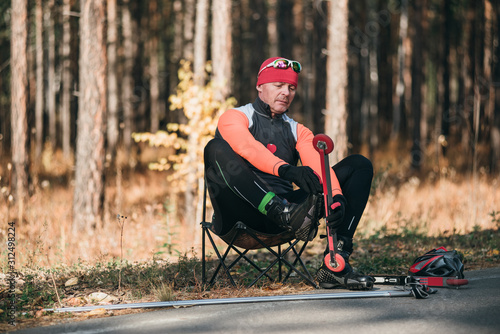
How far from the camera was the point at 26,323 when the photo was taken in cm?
388

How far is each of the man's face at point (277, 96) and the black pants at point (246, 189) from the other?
0.55 metres

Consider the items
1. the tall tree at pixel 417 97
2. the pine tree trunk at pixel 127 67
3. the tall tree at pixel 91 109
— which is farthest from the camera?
the pine tree trunk at pixel 127 67

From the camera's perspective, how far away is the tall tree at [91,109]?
27.9ft

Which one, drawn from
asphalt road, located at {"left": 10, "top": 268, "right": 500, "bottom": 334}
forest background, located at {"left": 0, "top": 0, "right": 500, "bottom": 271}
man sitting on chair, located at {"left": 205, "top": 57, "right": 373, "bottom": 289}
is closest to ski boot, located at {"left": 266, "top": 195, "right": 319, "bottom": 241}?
man sitting on chair, located at {"left": 205, "top": 57, "right": 373, "bottom": 289}

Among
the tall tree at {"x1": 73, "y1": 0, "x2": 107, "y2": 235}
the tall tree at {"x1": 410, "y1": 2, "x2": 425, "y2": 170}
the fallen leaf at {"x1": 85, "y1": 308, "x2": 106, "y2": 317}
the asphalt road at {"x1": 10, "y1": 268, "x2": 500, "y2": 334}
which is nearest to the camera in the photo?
the asphalt road at {"x1": 10, "y1": 268, "x2": 500, "y2": 334}

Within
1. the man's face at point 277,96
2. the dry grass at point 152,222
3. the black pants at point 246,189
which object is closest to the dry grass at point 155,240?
the dry grass at point 152,222

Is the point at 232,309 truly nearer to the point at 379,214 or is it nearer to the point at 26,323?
the point at 26,323

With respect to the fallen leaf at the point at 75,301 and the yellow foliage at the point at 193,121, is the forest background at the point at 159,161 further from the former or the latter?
the fallen leaf at the point at 75,301

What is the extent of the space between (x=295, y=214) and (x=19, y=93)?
817cm

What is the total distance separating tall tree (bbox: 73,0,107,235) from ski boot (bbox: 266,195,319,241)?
484 centimetres

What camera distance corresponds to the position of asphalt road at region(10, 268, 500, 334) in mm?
3471

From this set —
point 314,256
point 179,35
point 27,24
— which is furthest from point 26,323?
point 179,35

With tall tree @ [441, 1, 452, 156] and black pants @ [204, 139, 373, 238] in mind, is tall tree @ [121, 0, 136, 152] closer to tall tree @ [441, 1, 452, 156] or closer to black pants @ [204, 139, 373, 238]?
tall tree @ [441, 1, 452, 156]

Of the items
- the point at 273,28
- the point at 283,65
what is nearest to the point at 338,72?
the point at 283,65
